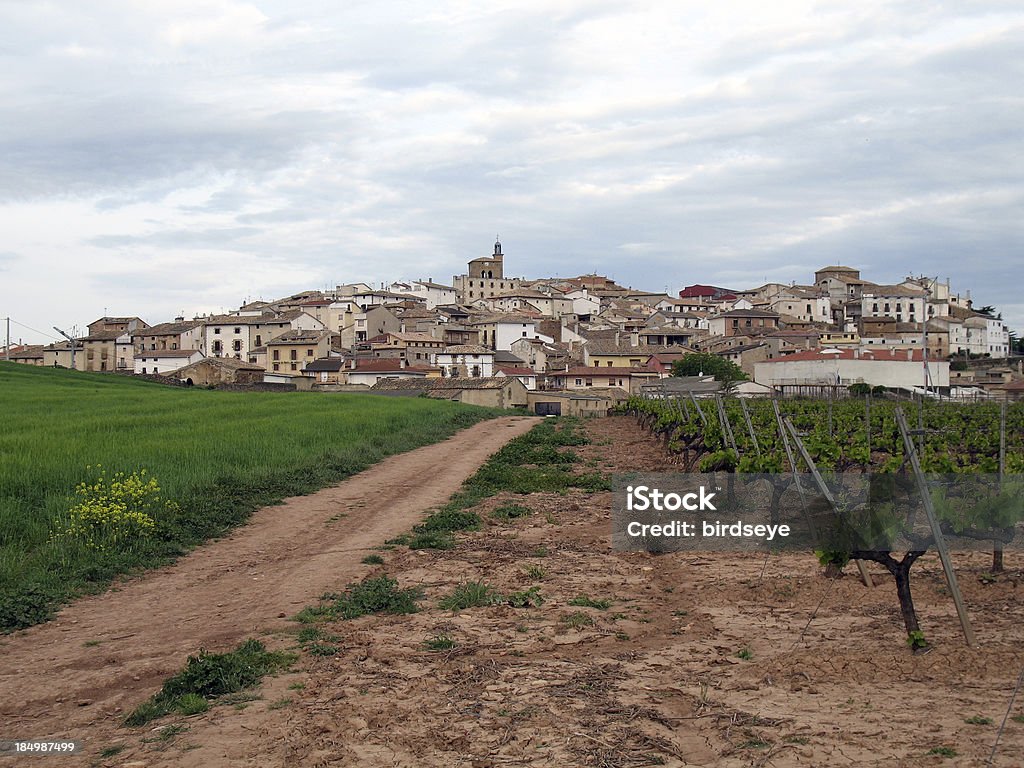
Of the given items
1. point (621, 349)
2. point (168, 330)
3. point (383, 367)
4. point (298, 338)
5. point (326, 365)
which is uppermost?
point (168, 330)

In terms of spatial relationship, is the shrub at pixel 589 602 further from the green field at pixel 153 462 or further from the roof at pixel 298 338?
the roof at pixel 298 338

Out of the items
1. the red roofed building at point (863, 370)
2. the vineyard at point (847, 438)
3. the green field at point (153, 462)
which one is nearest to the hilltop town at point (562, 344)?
the red roofed building at point (863, 370)

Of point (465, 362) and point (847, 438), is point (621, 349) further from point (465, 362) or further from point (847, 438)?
point (847, 438)

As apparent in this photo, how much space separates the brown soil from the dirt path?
0.03 meters

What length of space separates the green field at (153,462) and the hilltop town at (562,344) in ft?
95.5

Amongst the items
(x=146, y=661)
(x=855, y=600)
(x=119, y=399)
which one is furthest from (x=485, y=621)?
(x=119, y=399)

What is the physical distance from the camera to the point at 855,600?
889cm

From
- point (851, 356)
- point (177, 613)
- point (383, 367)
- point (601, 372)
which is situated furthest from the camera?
point (383, 367)

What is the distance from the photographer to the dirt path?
270 inches

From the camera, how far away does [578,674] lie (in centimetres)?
700

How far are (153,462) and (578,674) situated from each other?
11.8 metres

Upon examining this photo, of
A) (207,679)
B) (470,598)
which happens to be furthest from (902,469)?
(207,679)

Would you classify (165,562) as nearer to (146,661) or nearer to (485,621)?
(146,661)

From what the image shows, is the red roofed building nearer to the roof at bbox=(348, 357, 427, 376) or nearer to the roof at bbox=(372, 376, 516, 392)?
the roof at bbox=(372, 376, 516, 392)
